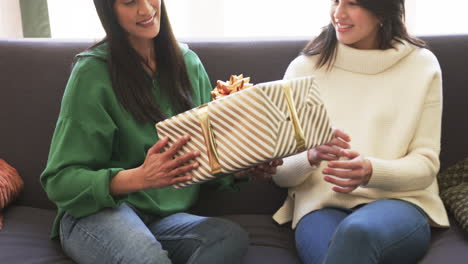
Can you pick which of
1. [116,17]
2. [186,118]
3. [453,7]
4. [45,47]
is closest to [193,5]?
[45,47]

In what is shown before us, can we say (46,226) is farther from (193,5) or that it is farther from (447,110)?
(447,110)

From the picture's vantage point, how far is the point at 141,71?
4.58 feet

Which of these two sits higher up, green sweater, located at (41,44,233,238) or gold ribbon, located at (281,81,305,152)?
gold ribbon, located at (281,81,305,152)

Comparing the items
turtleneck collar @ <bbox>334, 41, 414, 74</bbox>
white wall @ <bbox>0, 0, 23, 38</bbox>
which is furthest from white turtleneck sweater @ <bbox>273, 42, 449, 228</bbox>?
white wall @ <bbox>0, 0, 23, 38</bbox>

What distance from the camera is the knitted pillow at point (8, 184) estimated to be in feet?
5.06

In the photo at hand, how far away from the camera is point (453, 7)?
2043 millimetres

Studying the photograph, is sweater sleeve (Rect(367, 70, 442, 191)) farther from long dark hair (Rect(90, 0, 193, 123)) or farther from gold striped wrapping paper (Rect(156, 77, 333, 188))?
long dark hair (Rect(90, 0, 193, 123))

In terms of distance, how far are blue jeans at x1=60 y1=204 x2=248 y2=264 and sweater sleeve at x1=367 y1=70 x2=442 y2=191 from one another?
360mm

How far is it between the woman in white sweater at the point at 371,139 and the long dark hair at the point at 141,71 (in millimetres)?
314

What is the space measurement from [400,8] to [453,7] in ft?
2.38

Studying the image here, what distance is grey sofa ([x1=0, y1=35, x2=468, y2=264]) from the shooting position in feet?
5.28

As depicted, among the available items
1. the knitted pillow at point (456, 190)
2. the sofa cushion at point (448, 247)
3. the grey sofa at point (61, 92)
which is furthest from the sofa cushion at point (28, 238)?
the knitted pillow at point (456, 190)

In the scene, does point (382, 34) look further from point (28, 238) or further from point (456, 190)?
point (28, 238)

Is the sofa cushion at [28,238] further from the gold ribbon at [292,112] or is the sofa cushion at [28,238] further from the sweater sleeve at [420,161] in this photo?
the sweater sleeve at [420,161]
